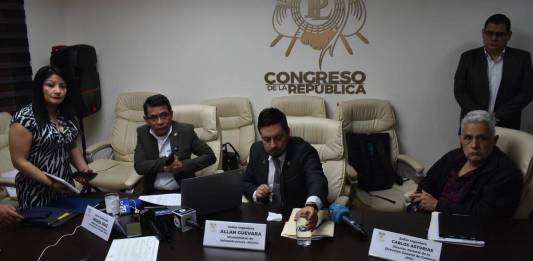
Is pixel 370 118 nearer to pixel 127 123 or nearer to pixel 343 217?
pixel 343 217

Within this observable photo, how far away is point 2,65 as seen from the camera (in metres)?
3.68

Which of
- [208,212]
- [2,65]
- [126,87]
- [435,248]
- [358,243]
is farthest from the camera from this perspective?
[126,87]

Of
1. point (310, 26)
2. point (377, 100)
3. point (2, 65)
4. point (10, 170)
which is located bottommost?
point (10, 170)

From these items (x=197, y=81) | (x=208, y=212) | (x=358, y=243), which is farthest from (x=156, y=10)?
(x=358, y=243)

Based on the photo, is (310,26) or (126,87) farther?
(126,87)

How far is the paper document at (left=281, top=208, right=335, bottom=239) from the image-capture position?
1749 millimetres

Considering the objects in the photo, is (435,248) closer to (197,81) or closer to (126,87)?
(197,81)

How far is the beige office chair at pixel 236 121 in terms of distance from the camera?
12.9ft

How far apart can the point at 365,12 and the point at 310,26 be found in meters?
0.48

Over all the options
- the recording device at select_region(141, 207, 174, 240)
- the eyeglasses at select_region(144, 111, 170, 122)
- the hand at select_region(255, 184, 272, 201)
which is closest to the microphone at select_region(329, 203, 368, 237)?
the hand at select_region(255, 184, 272, 201)

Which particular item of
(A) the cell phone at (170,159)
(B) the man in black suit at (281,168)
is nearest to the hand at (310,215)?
(B) the man in black suit at (281,168)

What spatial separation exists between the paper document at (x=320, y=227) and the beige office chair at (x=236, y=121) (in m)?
2.06

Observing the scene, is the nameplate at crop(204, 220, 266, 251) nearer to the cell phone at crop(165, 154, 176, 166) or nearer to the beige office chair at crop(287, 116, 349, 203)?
the cell phone at crop(165, 154, 176, 166)

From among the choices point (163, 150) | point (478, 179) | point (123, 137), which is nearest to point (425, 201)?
point (478, 179)
